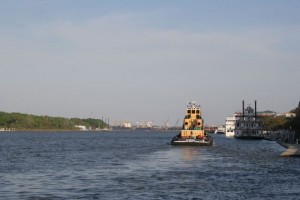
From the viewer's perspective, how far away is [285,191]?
36844 millimetres

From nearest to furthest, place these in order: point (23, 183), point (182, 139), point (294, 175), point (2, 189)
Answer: point (2, 189) < point (23, 183) < point (294, 175) < point (182, 139)

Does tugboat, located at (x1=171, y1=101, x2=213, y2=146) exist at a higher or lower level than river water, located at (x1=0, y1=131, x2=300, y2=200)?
higher

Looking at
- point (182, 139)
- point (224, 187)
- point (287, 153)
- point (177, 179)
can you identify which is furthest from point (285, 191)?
point (182, 139)

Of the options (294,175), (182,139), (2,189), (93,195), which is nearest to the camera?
(93,195)

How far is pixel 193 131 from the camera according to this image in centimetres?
11056

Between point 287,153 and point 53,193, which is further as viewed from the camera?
point 287,153

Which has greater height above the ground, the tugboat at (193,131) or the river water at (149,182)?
the tugboat at (193,131)

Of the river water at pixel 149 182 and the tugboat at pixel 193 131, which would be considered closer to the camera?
the river water at pixel 149 182

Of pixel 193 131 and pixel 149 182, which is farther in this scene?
pixel 193 131

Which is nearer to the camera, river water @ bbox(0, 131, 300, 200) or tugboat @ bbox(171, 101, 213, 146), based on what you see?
river water @ bbox(0, 131, 300, 200)

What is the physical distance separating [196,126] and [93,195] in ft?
264

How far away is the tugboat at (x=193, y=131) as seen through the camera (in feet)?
347

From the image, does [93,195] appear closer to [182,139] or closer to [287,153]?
[287,153]

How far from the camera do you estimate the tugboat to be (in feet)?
347
